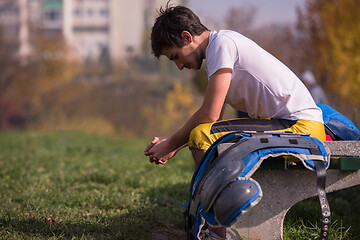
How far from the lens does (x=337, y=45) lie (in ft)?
35.5

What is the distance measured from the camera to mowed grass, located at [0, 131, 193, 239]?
126 inches

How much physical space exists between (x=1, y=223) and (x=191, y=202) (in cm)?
152

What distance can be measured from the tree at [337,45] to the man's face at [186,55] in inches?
321

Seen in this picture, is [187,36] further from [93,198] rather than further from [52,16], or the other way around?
[52,16]

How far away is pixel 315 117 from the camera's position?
283 cm

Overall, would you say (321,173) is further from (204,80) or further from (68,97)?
(68,97)

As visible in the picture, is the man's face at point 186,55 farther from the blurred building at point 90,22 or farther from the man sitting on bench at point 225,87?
the blurred building at point 90,22

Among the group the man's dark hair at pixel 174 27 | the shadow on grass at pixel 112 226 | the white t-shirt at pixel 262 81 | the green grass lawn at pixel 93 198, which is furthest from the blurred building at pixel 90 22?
the white t-shirt at pixel 262 81

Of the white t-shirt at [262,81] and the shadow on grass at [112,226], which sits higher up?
the white t-shirt at [262,81]

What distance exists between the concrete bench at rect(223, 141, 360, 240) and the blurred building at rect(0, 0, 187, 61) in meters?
21.4

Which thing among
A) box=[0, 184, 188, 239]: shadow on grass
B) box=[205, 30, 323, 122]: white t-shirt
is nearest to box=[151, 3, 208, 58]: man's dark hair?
box=[205, 30, 323, 122]: white t-shirt

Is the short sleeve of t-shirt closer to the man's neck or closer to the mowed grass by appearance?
the man's neck

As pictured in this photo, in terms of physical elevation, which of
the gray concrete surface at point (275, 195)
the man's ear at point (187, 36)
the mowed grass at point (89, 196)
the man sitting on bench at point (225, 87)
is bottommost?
the mowed grass at point (89, 196)

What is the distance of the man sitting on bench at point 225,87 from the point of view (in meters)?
2.67
